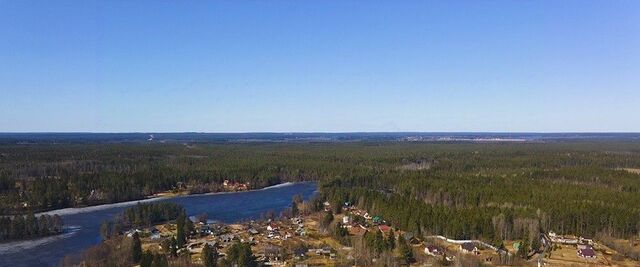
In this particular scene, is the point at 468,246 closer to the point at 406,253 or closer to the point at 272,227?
the point at 406,253

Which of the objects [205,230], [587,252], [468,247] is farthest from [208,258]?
[587,252]

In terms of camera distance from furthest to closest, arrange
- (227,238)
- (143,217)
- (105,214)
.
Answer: (105,214)
(143,217)
(227,238)

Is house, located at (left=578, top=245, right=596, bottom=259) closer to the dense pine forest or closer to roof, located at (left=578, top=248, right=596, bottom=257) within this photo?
roof, located at (left=578, top=248, right=596, bottom=257)

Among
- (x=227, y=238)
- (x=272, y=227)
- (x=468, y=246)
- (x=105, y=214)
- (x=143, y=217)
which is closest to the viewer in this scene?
(x=468, y=246)

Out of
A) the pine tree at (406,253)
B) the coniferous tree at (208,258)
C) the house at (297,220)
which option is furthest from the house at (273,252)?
the house at (297,220)

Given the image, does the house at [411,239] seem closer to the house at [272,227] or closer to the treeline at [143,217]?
the house at [272,227]

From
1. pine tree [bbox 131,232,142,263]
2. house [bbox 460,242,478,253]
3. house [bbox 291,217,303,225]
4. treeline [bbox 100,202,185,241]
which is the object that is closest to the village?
house [bbox 460,242,478,253]

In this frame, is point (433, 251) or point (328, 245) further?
point (328, 245)
